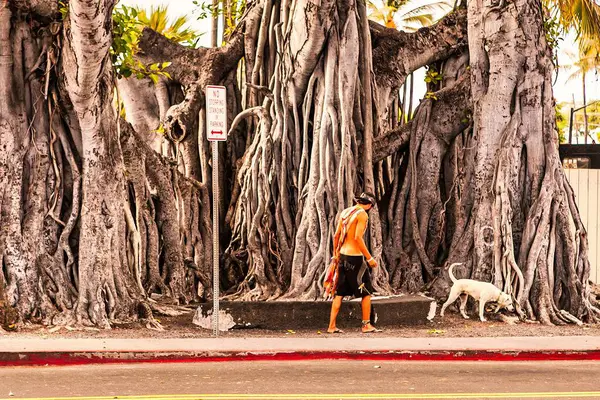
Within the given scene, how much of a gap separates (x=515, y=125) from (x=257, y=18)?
13.1 ft

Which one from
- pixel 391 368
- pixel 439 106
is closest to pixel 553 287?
pixel 439 106

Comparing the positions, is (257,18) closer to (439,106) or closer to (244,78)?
(244,78)

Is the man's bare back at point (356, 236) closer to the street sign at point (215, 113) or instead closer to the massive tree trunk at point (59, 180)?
the street sign at point (215, 113)

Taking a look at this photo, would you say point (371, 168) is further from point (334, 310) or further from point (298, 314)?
point (334, 310)

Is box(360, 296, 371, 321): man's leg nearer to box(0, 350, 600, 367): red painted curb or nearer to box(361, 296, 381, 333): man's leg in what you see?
box(361, 296, 381, 333): man's leg

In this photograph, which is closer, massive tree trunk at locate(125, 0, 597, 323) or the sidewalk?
the sidewalk

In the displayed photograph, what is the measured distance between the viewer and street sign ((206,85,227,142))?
40.6ft

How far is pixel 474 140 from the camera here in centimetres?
1596

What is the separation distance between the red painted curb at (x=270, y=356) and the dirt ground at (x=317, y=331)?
1.41 meters

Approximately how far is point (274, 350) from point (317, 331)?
2.07m

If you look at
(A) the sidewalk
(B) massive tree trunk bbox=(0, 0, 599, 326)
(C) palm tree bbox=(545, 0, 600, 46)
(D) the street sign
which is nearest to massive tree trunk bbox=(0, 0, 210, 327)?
(B) massive tree trunk bbox=(0, 0, 599, 326)

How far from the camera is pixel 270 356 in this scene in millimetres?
11594

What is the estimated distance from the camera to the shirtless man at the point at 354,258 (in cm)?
1323

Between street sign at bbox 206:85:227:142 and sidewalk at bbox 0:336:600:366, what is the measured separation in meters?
2.01
